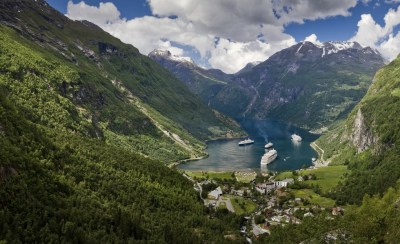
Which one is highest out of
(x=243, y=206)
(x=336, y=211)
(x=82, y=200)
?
(x=336, y=211)

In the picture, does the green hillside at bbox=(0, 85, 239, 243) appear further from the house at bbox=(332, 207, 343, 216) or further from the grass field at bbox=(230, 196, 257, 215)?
the house at bbox=(332, 207, 343, 216)

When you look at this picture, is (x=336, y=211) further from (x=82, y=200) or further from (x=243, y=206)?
(x=82, y=200)

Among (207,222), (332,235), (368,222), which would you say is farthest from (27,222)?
(368,222)

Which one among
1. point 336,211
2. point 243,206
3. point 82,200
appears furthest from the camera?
point 243,206

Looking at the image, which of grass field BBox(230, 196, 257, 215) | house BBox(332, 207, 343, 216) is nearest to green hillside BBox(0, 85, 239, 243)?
grass field BBox(230, 196, 257, 215)

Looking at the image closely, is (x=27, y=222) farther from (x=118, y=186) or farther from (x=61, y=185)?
(x=118, y=186)

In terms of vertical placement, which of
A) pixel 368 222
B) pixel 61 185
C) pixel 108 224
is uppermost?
pixel 368 222

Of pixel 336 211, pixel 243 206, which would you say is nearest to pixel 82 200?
pixel 243 206

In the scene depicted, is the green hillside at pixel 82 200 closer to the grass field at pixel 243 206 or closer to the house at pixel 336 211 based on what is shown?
the grass field at pixel 243 206

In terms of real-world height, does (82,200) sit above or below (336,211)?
below

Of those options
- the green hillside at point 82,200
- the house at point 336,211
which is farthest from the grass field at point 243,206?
the house at point 336,211

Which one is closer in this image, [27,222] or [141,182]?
[27,222]
